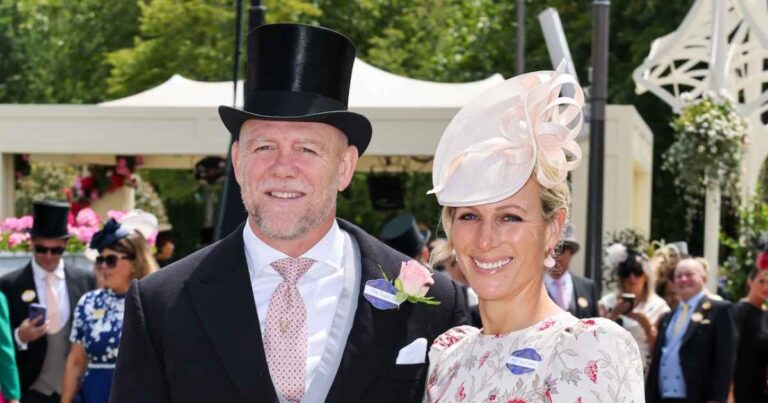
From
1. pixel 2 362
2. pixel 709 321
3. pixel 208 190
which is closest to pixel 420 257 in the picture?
pixel 709 321

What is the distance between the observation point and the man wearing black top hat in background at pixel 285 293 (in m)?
3.99

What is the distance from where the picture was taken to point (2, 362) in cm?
828

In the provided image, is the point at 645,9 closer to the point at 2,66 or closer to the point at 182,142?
the point at 182,142

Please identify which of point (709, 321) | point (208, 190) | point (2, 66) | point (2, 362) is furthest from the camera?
point (2, 66)

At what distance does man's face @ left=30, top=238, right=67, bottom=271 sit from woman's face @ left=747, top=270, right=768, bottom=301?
4.86 metres

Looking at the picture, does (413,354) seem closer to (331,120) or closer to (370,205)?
(331,120)

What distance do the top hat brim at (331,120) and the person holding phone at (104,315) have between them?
416 cm

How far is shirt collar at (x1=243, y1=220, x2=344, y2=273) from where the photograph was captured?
13.9ft

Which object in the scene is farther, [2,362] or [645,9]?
[645,9]

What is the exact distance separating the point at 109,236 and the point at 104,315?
1.83ft

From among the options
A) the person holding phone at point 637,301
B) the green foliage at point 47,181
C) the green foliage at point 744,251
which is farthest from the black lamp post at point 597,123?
the green foliage at point 47,181

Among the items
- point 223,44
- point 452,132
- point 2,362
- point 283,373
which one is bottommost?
point 2,362

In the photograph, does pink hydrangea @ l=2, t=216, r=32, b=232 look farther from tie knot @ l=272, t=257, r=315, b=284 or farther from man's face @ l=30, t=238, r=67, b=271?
tie knot @ l=272, t=257, r=315, b=284

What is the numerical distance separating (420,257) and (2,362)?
4.81m
